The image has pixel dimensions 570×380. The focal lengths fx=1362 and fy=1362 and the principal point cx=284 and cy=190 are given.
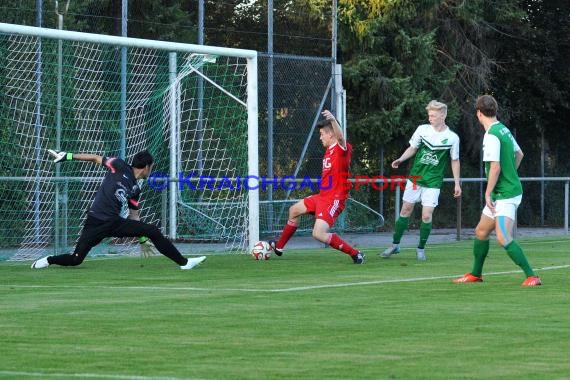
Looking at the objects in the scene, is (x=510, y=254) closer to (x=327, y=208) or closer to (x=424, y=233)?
(x=327, y=208)

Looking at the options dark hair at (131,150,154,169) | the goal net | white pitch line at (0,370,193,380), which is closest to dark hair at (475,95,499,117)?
dark hair at (131,150,154,169)

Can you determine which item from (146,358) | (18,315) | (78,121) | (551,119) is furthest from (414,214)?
(146,358)

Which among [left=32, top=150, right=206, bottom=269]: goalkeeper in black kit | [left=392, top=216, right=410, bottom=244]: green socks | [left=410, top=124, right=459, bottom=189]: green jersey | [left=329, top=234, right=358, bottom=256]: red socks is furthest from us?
[left=392, top=216, right=410, bottom=244]: green socks

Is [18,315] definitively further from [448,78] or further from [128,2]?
[448,78]

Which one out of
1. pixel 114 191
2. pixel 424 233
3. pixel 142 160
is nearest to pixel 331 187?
pixel 424 233

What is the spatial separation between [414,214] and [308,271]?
16303 millimetres

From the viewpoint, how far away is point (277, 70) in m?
24.8

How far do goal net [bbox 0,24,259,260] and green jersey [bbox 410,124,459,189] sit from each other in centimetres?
278

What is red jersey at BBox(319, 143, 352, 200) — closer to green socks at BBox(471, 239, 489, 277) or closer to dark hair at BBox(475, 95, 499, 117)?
green socks at BBox(471, 239, 489, 277)

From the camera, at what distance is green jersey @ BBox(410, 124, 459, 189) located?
17.8m

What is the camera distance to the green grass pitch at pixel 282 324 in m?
7.73

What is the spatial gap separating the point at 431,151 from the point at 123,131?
5059 mm

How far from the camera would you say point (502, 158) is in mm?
13180

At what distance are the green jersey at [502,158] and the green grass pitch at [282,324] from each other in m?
0.94
